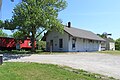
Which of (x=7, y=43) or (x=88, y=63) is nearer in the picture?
(x=88, y=63)

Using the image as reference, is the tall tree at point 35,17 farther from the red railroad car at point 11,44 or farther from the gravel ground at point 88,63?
the gravel ground at point 88,63

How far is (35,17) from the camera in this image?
32.3 meters

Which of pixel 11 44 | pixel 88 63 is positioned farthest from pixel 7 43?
pixel 88 63

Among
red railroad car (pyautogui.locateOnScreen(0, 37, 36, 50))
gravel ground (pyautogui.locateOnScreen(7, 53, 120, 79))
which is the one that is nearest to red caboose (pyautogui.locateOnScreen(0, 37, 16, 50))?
red railroad car (pyautogui.locateOnScreen(0, 37, 36, 50))

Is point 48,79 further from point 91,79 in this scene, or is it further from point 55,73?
point 91,79

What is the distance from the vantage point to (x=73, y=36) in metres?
38.6

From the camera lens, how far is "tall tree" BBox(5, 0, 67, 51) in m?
32.5

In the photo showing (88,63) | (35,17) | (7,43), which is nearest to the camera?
(88,63)

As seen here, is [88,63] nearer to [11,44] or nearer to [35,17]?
[35,17]

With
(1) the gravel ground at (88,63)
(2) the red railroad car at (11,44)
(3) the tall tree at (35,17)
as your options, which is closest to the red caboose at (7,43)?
(2) the red railroad car at (11,44)

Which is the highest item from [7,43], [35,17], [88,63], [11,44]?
[35,17]

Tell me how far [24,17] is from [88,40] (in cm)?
1819

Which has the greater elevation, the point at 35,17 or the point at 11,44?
the point at 35,17

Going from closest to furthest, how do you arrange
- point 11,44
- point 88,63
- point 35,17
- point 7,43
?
point 88,63, point 35,17, point 7,43, point 11,44
